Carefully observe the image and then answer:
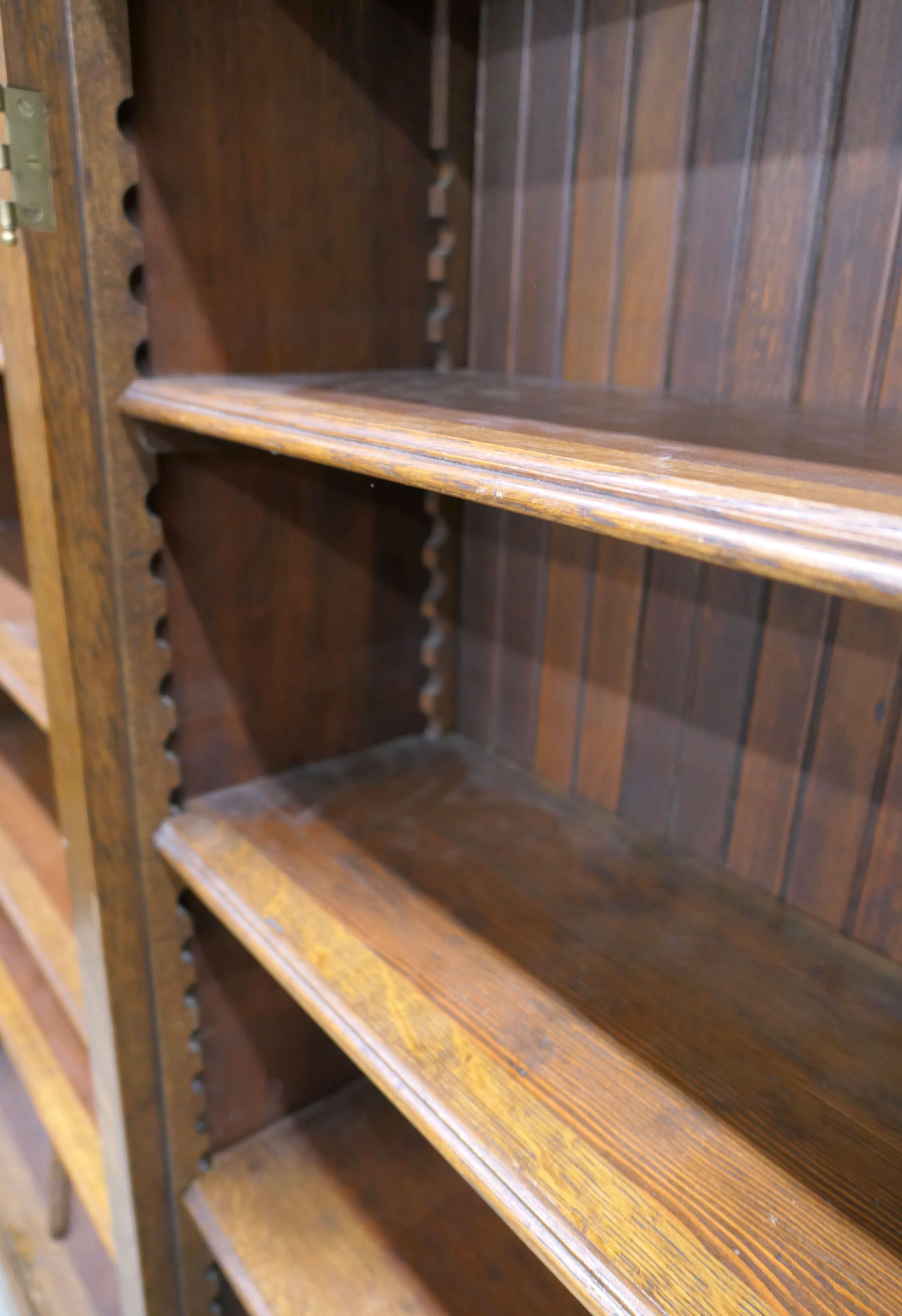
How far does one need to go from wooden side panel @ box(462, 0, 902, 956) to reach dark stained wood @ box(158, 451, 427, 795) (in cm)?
19

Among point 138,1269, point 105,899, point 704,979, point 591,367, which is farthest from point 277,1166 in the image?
point 591,367

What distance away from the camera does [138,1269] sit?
1.04 meters

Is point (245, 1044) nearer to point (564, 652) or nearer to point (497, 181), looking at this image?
point (564, 652)

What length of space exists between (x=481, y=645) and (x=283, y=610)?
0.75ft

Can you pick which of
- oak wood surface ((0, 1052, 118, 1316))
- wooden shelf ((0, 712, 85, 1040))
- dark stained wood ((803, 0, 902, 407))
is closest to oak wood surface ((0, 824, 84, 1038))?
wooden shelf ((0, 712, 85, 1040))

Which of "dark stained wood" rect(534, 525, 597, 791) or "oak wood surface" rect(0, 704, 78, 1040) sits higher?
"dark stained wood" rect(534, 525, 597, 791)

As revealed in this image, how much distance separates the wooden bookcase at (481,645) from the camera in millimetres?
545

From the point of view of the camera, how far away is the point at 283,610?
94cm

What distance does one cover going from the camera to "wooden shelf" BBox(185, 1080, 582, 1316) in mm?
919

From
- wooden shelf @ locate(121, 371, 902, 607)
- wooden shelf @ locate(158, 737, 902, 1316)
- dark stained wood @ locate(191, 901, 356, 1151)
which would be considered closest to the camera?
wooden shelf @ locate(121, 371, 902, 607)

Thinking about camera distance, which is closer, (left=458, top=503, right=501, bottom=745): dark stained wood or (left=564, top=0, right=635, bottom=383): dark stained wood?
(left=564, top=0, right=635, bottom=383): dark stained wood

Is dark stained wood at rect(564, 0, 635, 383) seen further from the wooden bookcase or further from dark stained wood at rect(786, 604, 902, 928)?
dark stained wood at rect(786, 604, 902, 928)

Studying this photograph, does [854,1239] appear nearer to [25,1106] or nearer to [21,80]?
[21,80]

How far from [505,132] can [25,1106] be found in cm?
183
